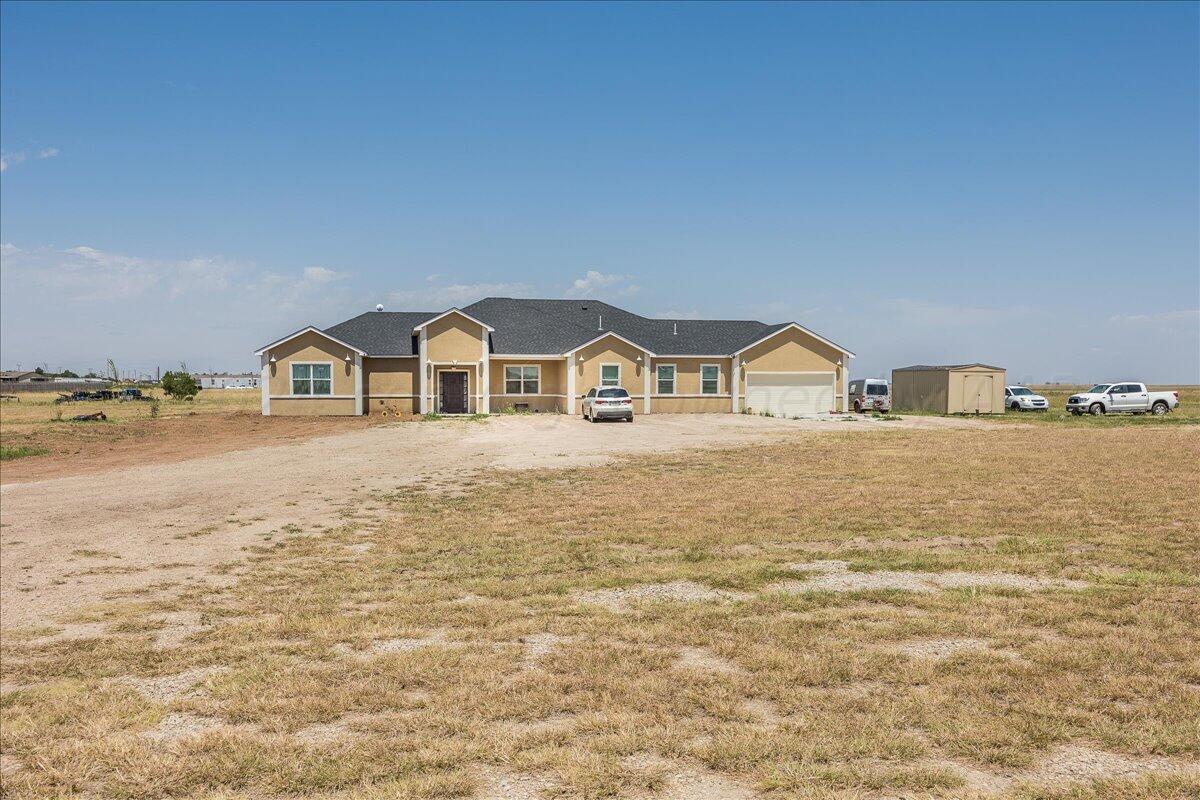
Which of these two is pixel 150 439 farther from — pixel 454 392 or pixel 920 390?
pixel 920 390

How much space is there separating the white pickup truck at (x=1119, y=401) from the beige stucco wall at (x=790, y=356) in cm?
1386

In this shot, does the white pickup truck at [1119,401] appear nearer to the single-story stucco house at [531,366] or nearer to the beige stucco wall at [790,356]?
the single-story stucco house at [531,366]

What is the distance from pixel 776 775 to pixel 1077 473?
16096mm

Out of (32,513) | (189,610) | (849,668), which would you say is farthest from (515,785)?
(32,513)

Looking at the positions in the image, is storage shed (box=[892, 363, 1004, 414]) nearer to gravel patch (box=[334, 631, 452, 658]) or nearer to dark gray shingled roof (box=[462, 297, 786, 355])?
dark gray shingled roof (box=[462, 297, 786, 355])

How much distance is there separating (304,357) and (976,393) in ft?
127

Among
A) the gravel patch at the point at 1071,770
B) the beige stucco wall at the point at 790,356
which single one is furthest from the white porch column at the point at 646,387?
the gravel patch at the point at 1071,770

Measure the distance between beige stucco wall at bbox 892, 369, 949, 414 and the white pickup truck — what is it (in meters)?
6.82

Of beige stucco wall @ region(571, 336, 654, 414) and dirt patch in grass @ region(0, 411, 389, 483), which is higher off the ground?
beige stucco wall @ region(571, 336, 654, 414)

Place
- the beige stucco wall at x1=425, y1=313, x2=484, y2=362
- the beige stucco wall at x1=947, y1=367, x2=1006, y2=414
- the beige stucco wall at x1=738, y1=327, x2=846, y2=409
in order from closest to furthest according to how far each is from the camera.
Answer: the beige stucco wall at x1=425, y1=313, x2=484, y2=362, the beige stucco wall at x1=738, y1=327, x2=846, y2=409, the beige stucco wall at x1=947, y1=367, x2=1006, y2=414

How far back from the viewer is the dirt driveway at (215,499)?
375 inches

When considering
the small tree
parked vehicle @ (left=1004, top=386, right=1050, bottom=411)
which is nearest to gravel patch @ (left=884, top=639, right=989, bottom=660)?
parked vehicle @ (left=1004, top=386, right=1050, bottom=411)

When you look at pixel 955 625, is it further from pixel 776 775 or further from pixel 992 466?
pixel 992 466

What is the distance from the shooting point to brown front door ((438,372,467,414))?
1727 inches
